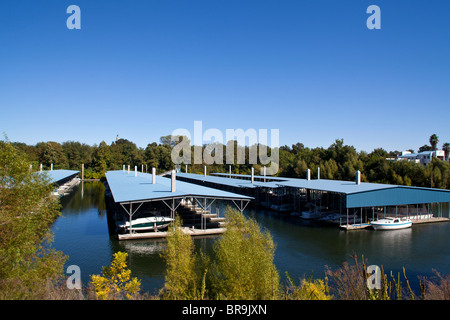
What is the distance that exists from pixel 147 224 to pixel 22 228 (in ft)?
49.5

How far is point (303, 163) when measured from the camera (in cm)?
6284

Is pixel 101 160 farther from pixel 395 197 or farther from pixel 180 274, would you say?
pixel 180 274

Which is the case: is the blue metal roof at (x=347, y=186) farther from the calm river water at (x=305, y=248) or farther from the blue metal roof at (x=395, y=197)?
the calm river water at (x=305, y=248)

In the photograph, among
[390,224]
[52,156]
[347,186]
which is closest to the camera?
[390,224]

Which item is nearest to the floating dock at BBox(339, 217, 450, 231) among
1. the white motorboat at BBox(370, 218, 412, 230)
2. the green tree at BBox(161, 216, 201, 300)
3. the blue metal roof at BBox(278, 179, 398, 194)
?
the white motorboat at BBox(370, 218, 412, 230)

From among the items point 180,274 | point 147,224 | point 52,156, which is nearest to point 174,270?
point 180,274

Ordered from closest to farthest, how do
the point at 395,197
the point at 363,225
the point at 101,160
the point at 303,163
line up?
the point at 363,225 → the point at 395,197 → the point at 303,163 → the point at 101,160

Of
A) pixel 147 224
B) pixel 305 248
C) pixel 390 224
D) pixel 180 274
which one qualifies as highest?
pixel 180 274

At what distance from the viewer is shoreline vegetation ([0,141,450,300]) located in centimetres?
835

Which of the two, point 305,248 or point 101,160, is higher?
point 101,160

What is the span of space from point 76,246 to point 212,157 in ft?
219

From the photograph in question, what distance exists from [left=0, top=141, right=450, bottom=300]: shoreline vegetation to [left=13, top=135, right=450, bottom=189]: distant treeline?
4.05 metres

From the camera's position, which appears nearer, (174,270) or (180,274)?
(180,274)
